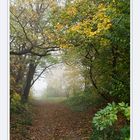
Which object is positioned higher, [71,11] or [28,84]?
[71,11]

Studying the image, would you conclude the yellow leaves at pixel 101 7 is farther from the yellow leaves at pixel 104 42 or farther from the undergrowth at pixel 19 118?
the undergrowth at pixel 19 118

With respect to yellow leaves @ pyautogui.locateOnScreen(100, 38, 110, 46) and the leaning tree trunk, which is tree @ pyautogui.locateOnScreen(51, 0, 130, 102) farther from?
the leaning tree trunk

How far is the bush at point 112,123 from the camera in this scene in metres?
3.02

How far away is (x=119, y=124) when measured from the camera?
3.06 metres

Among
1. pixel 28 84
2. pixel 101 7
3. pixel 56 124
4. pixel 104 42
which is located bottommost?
pixel 56 124

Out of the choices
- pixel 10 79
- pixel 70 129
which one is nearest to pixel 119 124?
pixel 70 129

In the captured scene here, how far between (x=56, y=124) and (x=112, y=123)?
0.34 metres

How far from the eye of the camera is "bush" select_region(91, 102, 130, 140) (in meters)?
3.02

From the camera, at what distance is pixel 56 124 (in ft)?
10.0

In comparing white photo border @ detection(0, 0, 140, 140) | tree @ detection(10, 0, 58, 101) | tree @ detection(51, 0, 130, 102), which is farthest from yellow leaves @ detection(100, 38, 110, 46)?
tree @ detection(10, 0, 58, 101)

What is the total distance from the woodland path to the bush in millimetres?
49
